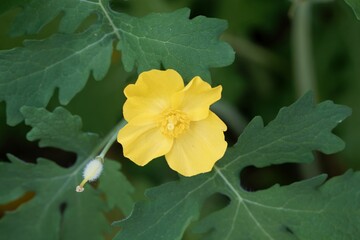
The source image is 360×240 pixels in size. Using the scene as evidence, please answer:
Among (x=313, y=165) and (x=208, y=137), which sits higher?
(x=208, y=137)

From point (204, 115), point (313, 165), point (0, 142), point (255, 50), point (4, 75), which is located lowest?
point (0, 142)

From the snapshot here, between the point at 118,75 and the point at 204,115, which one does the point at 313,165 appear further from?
the point at 204,115

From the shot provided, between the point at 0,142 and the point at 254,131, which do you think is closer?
the point at 254,131

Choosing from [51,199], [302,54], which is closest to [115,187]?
[51,199]

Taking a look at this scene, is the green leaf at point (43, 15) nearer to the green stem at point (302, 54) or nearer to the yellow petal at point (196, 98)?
the yellow petal at point (196, 98)

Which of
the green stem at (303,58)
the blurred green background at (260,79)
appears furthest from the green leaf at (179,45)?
the blurred green background at (260,79)

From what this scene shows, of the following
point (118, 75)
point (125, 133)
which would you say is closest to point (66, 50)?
point (125, 133)

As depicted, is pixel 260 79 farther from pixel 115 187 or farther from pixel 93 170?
pixel 93 170
